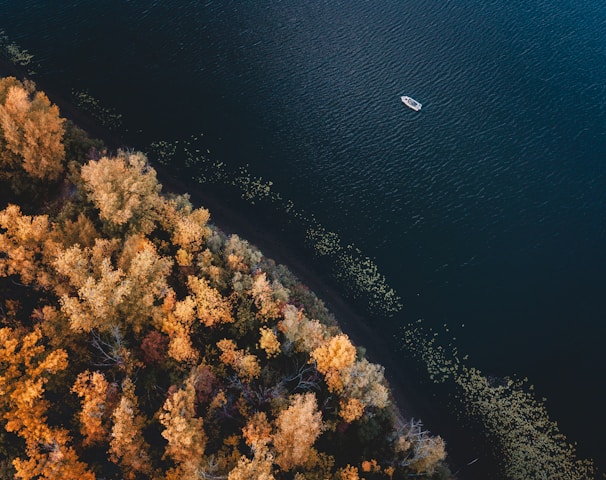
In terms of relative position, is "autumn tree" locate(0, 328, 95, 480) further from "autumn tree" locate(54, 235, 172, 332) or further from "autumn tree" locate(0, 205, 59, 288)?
"autumn tree" locate(0, 205, 59, 288)

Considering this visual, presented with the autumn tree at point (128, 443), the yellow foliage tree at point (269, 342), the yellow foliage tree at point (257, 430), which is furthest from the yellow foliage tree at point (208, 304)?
the autumn tree at point (128, 443)

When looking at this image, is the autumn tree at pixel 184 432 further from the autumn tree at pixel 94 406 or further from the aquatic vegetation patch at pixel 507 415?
the aquatic vegetation patch at pixel 507 415

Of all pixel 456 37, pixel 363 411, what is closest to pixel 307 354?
pixel 363 411

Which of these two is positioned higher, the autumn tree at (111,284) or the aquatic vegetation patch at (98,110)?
the aquatic vegetation patch at (98,110)

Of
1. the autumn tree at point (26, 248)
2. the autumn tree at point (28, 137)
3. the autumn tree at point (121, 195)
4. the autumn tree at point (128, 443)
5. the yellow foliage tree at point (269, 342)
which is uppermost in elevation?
the autumn tree at point (28, 137)

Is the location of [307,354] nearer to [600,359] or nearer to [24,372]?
[24,372]

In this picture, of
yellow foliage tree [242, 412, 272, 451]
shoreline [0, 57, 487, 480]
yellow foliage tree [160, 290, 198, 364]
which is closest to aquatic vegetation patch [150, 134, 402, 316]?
shoreline [0, 57, 487, 480]

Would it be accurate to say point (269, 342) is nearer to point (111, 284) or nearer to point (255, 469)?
point (255, 469)
